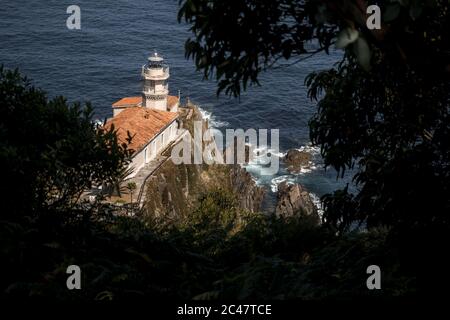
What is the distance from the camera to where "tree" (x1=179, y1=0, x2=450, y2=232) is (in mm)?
7152

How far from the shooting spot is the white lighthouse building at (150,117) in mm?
57906

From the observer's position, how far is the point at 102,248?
13.3 meters

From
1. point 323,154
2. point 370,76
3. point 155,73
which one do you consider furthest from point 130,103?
point 370,76

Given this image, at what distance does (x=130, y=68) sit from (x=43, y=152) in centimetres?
8638

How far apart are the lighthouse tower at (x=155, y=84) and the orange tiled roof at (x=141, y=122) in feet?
5.90

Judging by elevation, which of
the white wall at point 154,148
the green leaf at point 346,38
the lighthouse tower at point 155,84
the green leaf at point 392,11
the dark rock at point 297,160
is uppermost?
the green leaf at point 392,11

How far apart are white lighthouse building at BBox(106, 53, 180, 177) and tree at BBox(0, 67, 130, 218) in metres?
40.9

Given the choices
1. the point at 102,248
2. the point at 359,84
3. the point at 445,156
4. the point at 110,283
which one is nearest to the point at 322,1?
the point at 445,156

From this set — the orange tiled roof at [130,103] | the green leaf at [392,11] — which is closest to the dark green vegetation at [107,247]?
the green leaf at [392,11]

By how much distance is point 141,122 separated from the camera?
60344 millimetres

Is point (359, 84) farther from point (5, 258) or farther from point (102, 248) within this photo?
point (5, 258)

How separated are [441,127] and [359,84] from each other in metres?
1.95

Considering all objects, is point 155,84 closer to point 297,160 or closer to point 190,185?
point 190,185

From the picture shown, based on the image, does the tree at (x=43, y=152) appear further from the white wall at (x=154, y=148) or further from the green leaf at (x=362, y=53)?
the white wall at (x=154, y=148)
